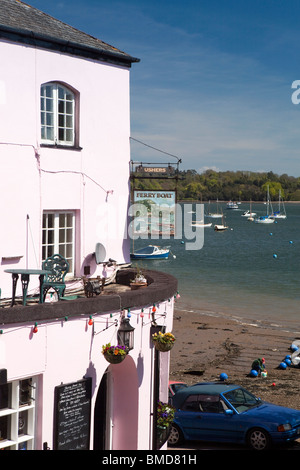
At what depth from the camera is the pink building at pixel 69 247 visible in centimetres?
1059

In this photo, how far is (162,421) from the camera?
13742 millimetres

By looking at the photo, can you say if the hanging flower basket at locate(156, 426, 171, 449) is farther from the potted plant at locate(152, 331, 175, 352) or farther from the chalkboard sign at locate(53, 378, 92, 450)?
the chalkboard sign at locate(53, 378, 92, 450)

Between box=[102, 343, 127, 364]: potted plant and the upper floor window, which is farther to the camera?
the upper floor window

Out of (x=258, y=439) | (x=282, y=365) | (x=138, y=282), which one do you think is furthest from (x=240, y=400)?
(x=282, y=365)

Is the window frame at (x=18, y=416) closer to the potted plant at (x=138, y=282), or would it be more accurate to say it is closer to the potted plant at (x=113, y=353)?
the potted plant at (x=113, y=353)

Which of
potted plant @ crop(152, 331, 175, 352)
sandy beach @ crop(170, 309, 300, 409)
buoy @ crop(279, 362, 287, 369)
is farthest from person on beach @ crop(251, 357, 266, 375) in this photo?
potted plant @ crop(152, 331, 175, 352)

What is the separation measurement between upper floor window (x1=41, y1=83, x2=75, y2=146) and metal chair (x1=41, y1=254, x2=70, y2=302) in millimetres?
2641

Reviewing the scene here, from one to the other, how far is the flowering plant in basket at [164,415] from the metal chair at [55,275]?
3618 millimetres

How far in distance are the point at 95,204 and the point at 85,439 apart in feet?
17.8

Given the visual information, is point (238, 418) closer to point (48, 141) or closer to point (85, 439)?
point (85, 439)

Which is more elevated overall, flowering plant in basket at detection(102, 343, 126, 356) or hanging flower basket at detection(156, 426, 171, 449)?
flowering plant in basket at detection(102, 343, 126, 356)

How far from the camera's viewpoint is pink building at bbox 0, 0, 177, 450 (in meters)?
10.6
